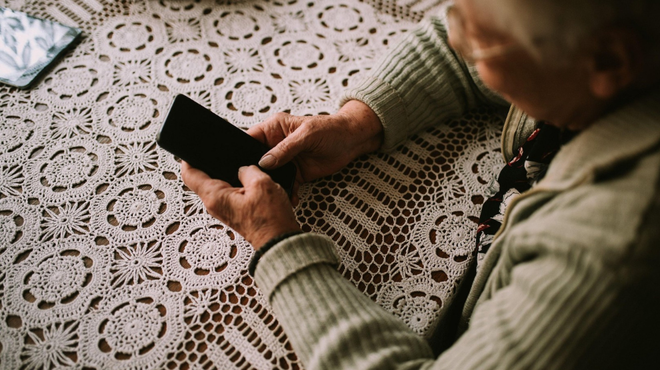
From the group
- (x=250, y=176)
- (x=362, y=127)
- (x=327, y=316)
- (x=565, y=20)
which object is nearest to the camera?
(x=565, y=20)

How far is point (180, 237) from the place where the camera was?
0.67 meters

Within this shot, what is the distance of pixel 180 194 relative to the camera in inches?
27.8

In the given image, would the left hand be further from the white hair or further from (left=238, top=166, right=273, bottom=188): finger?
the white hair

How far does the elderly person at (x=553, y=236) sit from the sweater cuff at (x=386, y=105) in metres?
0.24

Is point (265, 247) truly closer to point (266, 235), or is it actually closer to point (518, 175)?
point (266, 235)

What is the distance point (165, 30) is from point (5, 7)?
37cm

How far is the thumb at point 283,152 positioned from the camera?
682 mm

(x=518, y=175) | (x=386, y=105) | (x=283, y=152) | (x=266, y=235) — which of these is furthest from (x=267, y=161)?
(x=518, y=175)

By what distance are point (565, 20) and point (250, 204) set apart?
0.46m

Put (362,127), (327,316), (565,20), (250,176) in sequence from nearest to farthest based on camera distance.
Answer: (565,20) < (327,316) < (250,176) < (362,127)

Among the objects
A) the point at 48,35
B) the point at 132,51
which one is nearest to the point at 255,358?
the point at 132,51

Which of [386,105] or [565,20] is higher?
[565,20]

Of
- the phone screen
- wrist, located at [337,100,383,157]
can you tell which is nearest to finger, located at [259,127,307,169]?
wrist, located at [337,100,383,157]

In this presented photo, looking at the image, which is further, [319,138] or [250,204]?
[319,138]
